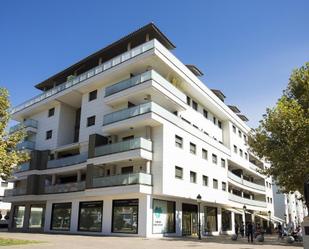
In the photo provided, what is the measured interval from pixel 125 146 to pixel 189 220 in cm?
1041

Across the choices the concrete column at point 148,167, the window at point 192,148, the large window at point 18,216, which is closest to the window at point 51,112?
the large window at point 18,216

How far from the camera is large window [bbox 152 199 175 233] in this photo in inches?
1122

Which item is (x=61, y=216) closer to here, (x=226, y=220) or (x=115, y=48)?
(x=115, y=48)

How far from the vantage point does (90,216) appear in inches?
1265

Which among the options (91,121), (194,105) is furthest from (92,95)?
(194,105)

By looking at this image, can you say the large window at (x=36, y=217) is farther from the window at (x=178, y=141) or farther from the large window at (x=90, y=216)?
the window at (x=178, y=141)

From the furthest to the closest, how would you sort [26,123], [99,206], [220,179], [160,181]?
[26,123], [220,179], [99,206], [160,181]

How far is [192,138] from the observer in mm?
34344

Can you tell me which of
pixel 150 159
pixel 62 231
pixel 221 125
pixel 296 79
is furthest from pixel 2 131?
pixel 221 125

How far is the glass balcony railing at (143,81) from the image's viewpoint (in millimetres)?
29953

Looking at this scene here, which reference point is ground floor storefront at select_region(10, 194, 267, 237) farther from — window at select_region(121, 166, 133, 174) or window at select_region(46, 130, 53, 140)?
window at select_region(46, 130, 53, 140)

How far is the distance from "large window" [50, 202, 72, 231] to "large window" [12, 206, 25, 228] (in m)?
7.03

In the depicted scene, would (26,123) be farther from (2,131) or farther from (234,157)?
(234,157)

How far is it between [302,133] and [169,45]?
641 inches
